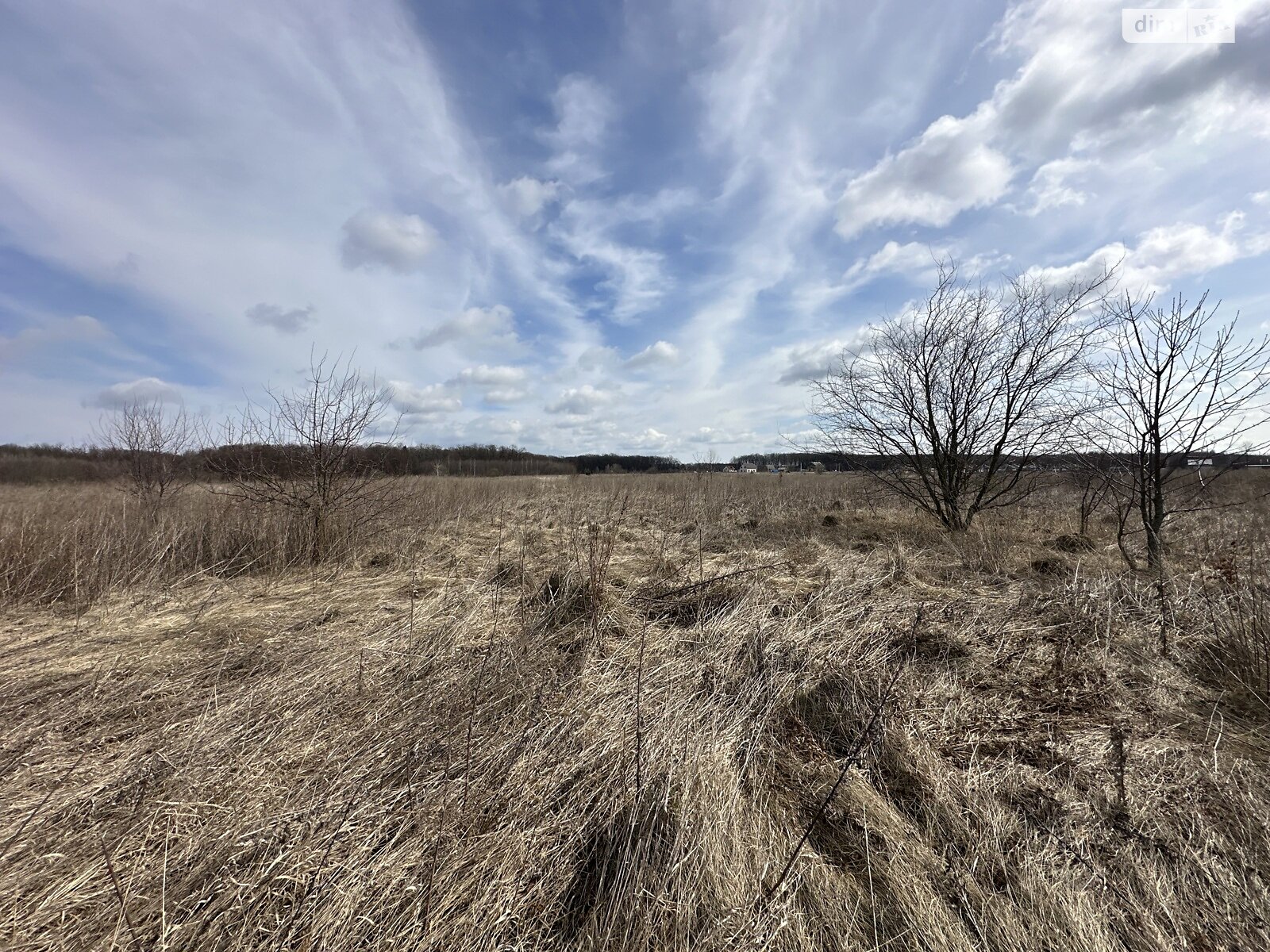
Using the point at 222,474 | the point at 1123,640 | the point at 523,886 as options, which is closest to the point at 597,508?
the point at 222,474

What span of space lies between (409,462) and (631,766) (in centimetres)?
814

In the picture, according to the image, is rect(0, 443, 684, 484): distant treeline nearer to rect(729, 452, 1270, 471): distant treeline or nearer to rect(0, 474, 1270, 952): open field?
rect(0, 474, 1270, 952): open field

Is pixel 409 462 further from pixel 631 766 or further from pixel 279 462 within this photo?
pixel 631 766

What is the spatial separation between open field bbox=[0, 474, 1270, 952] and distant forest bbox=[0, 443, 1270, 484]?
192 centimetres

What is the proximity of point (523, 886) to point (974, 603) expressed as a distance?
450 cm

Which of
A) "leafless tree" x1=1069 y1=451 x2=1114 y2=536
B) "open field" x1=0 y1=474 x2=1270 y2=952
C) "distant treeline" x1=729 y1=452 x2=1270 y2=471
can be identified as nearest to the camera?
"open field" x1=0 y1=474 x2=1270 y2=952

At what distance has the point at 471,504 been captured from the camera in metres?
13.0

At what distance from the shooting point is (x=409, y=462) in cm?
898

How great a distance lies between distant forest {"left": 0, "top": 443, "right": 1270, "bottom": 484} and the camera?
652cm

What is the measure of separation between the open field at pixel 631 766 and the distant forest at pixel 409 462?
6.29 feet

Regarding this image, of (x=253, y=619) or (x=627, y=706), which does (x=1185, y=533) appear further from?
(x=253, y=619)

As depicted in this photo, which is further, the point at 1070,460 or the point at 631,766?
the point at 1070,460

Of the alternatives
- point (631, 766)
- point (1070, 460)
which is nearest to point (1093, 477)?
point (1070, 460)

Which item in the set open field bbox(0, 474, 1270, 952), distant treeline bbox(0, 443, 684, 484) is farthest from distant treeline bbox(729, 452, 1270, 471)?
distant treeline bbox(0, 443, 684, 484)
